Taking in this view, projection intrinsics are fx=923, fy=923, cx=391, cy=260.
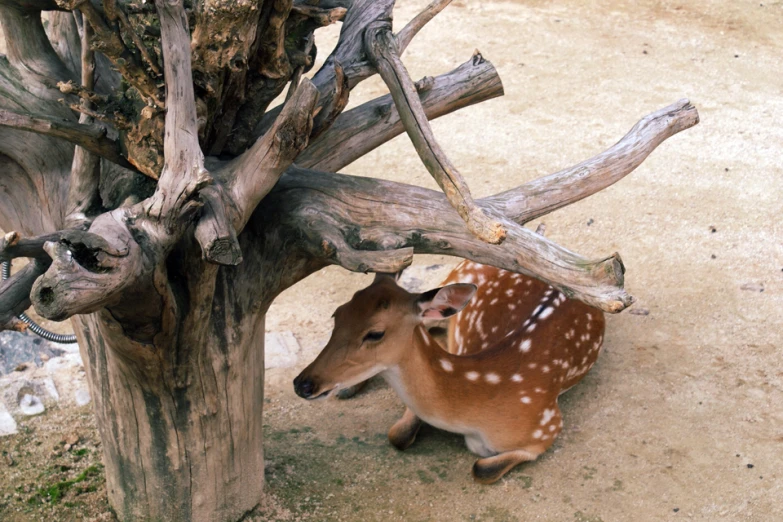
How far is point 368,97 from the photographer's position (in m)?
7.70

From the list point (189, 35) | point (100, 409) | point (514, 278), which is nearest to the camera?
point (189, 35)

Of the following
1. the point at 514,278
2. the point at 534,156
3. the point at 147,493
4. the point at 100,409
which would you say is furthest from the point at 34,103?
the point at 534,156

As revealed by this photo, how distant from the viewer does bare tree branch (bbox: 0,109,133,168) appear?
8.53 feet

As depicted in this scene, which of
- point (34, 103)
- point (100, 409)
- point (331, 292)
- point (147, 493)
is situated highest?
point (34, 103)

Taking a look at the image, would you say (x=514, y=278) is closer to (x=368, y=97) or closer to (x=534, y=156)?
(x=534, y=156)

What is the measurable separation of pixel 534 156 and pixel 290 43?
4.08 meters

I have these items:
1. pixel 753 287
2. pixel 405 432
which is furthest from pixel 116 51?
pixel 753 287

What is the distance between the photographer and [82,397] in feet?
15.0

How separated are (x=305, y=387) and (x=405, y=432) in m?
0.67

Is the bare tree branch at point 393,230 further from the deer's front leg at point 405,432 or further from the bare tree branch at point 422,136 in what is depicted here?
the deer's front leg at point 405,432

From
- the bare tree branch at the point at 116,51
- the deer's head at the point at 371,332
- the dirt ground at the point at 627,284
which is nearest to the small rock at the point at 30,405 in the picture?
the dirt ground at the point at 627,284

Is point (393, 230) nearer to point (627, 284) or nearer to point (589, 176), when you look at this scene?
point (589, 176)

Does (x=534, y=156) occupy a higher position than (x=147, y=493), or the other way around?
(x=147, y=493)

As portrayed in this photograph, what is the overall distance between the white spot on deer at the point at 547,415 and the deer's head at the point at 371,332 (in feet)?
2.31
